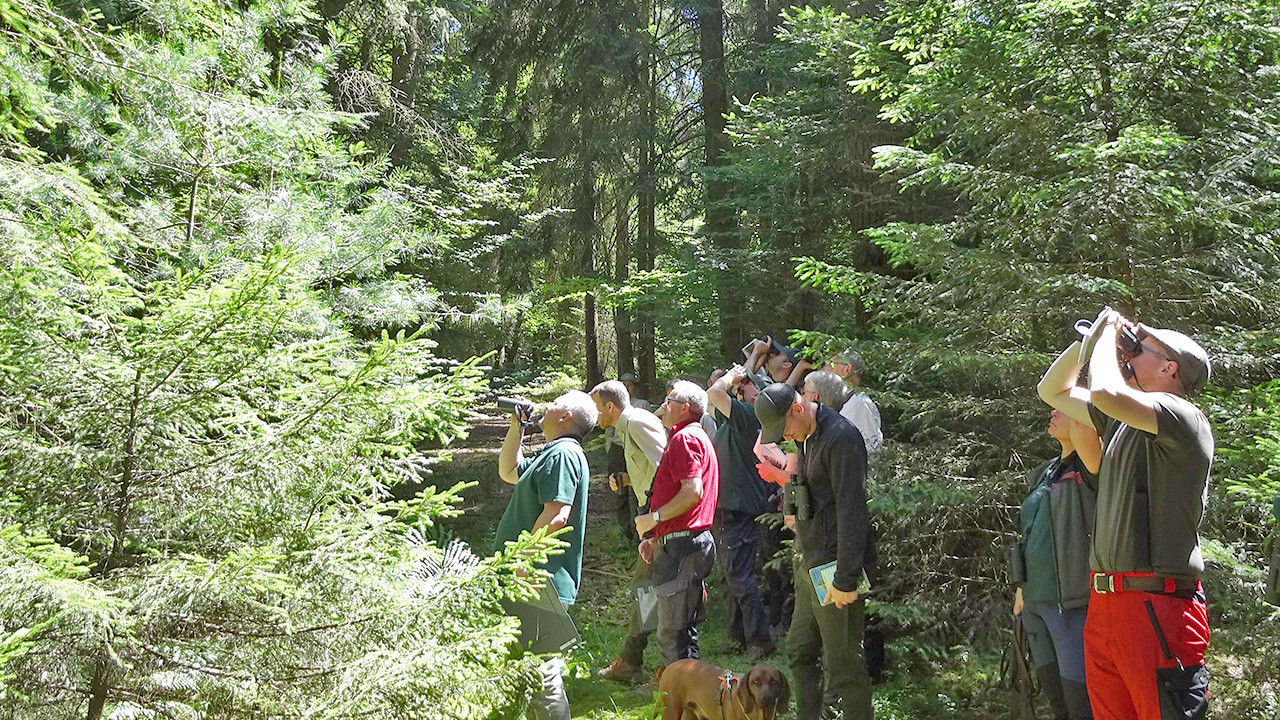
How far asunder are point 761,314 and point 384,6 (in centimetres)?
542

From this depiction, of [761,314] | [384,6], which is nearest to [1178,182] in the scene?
[761,314]

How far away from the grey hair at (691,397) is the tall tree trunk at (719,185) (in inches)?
153

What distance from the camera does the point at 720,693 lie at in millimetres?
4086

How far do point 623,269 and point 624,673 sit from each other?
9889 millimetres

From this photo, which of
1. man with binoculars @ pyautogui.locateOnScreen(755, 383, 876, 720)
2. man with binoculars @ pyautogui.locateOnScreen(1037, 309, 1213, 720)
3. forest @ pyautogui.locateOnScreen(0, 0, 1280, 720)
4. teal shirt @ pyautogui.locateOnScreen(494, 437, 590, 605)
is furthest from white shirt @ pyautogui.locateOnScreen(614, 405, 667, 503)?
man with binoculars @ pyautogui.locateOnScreen(1037, 309, 1213, 720)

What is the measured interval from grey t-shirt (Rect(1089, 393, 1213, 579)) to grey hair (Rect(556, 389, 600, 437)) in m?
2.58

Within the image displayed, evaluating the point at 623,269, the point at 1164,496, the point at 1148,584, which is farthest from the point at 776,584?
the point at 623,269

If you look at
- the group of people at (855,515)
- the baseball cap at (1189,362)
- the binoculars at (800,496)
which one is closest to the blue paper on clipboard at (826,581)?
the group of people at (855,515)

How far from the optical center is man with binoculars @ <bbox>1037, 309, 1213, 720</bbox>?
2904 mm

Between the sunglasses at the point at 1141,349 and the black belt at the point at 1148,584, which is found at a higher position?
the sunglasses at the point at 1141,349

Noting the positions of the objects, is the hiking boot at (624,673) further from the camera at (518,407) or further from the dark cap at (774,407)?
the dark cap at (774,407)

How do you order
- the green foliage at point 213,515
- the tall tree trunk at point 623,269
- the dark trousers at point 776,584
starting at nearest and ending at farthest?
the green foliage at point 213,515, the dark trousers at point 776,584, the tall tree trunk at point 623,269

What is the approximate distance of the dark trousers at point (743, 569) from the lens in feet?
20.9

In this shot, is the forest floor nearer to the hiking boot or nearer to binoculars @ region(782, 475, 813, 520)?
the hiking boot
